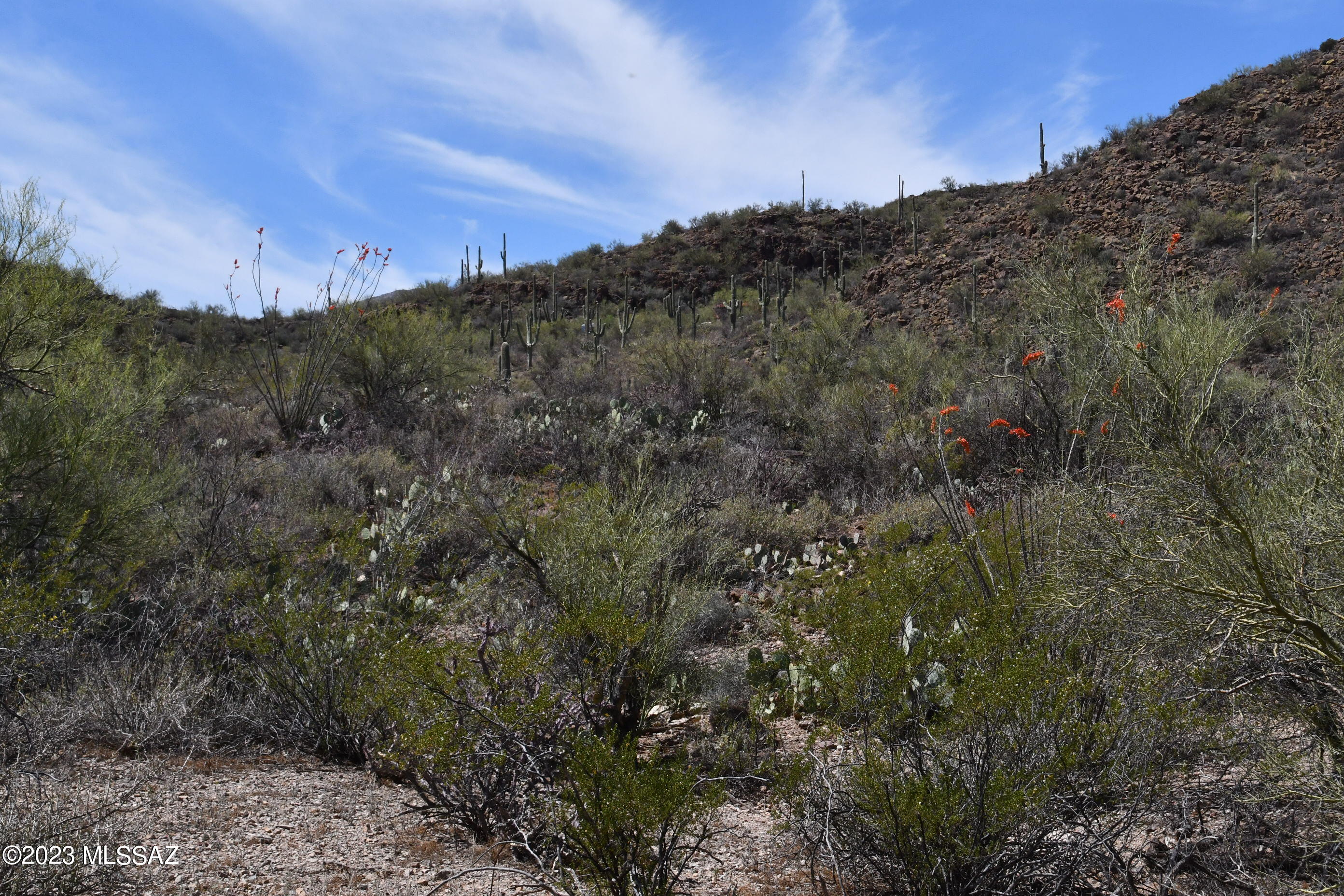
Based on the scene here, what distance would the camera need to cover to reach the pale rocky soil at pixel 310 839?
10.1 ft

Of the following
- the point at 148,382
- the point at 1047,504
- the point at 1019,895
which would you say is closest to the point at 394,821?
the point at 1019,895

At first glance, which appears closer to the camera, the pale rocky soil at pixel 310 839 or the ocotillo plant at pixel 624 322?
the pale rocky soil at pixel 310 839

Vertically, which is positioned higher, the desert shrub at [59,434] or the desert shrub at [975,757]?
the desert shrub at [59,434]

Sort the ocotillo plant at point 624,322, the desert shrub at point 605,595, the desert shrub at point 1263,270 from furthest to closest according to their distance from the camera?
the ocotillo plant at point 624,322
the desert shrub at point 1263,270
the desert shrub at point 605,595

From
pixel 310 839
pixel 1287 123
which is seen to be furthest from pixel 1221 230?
pixel 310 839

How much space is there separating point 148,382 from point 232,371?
10.1 m

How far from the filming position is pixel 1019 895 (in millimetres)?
2902

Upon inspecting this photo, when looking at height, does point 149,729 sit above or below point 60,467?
below

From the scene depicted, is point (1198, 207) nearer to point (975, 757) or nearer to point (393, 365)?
point (393, 365)

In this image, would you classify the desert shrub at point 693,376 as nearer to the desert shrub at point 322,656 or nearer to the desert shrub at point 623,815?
the desert shrub at point 322,656

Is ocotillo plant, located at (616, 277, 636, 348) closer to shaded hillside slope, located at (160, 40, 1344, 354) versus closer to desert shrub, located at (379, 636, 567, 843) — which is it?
shaded hillside slope, located at (160, 40, 1344, 354)

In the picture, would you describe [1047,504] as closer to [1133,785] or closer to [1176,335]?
[1176,335]

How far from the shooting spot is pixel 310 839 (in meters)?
3.42

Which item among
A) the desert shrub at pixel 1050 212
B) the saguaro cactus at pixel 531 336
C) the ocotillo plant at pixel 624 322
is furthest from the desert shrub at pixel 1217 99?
the saguaro cactus at pixel 531 336
